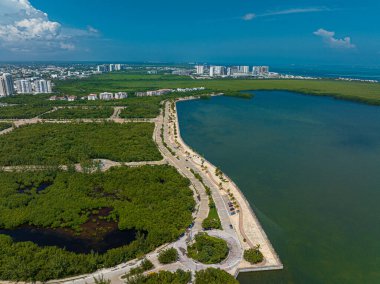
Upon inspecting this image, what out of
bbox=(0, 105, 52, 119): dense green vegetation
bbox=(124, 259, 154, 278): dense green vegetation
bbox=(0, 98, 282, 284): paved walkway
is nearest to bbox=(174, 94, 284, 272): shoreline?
bbox=(0, 98, 282, 284): paved walkway

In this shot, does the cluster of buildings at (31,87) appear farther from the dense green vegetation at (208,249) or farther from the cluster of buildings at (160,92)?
the dense green vegetation at (208,249)

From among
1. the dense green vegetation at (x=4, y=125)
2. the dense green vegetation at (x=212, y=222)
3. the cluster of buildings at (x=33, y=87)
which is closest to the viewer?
the dense green vegetation at (x=212, y=222)

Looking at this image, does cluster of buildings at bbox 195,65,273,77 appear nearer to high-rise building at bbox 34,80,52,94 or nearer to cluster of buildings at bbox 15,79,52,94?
high-rise building at bbox 34,80,52,94

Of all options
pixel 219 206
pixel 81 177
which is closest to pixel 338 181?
pixel 219 206

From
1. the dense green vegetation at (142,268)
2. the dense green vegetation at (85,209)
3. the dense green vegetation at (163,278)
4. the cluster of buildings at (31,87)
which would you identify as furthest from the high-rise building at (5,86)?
the dense green vegetation at (163,278)

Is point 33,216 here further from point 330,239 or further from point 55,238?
point 330,239

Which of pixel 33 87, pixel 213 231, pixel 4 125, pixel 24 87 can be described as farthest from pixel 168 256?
pixel 24 87
